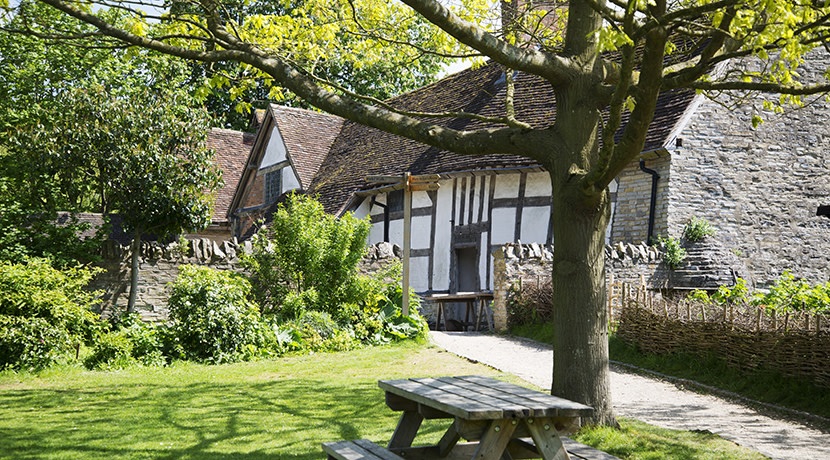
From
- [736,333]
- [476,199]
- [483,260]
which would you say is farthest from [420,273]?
[736,333]

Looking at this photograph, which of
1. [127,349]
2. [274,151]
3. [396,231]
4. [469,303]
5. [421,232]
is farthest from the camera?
[274,151]

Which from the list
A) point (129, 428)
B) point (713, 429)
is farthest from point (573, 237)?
point (129, 428)

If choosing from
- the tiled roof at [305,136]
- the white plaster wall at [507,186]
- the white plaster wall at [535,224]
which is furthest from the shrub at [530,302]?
the tiled roof at [305,136]

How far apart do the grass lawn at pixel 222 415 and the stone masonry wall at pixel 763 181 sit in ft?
28.5

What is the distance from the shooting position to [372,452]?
4.46 metres

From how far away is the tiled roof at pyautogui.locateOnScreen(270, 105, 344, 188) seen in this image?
24.7 meters

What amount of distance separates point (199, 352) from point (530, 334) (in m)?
6.08

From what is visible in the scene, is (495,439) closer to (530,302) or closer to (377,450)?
(377,450)

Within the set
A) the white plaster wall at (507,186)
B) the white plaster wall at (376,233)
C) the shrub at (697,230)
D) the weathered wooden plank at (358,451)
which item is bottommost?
the weathered wooden plank at (358,451)

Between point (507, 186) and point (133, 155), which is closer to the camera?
point (133, 155)

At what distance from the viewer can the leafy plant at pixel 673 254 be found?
51.2 feet

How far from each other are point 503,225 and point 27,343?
36.2 feet

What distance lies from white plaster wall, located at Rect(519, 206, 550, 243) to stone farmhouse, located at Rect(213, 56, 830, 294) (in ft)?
0.08

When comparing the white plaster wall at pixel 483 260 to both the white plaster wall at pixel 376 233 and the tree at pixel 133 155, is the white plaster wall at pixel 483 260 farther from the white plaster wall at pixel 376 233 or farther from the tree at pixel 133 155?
the tree at pixel 133 155
